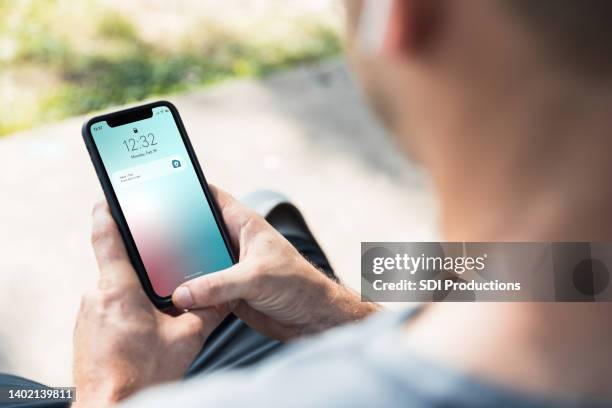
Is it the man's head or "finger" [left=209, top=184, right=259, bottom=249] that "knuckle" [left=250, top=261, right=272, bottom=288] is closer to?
"finger" [left=209, top=184, right=259, bottom=249]

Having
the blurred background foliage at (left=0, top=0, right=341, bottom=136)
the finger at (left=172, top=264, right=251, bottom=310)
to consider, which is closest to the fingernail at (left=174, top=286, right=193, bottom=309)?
the finger at (left=172, top=264, right=251, bottom=310)

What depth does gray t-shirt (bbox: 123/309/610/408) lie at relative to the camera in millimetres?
562

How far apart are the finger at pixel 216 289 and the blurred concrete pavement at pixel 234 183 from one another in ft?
2.57

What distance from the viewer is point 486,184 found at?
0.60m

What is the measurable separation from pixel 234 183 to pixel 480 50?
5.49ft

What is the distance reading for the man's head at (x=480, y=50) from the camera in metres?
0.54

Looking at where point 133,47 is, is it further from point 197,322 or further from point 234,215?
point 197,322

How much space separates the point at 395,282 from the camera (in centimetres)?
157

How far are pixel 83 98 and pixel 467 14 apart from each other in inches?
76.1

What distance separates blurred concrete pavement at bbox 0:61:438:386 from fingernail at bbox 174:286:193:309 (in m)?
0.77

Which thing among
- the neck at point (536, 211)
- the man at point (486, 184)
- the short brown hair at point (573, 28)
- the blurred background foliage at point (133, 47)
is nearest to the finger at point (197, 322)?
the man at point (486, 184)

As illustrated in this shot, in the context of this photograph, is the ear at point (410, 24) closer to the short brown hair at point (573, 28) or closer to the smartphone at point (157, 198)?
the short brown hair at point (573, 28)

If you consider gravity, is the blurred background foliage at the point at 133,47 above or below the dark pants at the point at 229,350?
above

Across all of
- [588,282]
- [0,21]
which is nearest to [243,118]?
[0,21]
